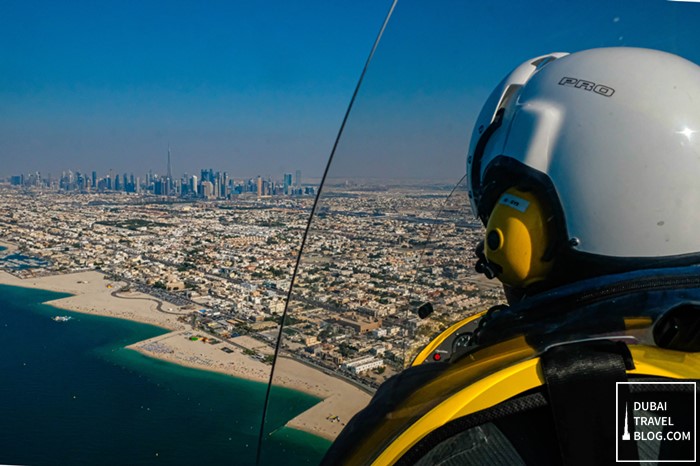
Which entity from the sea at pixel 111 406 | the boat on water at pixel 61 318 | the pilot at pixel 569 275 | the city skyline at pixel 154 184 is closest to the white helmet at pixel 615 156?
the pilot at pixel 569 275

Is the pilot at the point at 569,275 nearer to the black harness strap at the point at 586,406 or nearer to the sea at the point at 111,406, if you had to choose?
the black harness strap at the point at 586,406

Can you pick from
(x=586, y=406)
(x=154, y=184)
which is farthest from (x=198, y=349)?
(x=154, y=184)

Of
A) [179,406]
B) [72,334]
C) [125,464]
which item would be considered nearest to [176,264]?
[72,334]

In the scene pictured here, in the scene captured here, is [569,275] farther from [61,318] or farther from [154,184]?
[154,184]

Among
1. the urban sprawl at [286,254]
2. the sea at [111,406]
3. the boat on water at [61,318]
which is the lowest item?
the sea at [111,406]

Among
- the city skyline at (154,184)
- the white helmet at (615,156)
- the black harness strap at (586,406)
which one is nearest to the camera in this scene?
the black harness strap at (586,406)

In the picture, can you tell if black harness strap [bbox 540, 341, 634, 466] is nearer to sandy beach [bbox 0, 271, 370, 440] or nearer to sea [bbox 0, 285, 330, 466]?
sandy beach [bbox 0, 271, 370, 440]

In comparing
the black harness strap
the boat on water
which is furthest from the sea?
the black harness strap

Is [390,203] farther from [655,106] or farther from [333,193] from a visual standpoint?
[655,106]
